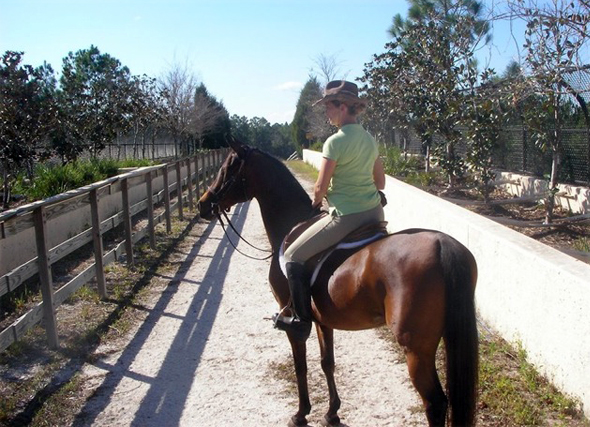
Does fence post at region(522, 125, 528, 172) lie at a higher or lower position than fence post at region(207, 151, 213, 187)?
higher

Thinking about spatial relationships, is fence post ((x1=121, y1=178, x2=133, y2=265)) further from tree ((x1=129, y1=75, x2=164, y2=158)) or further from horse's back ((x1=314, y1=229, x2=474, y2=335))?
tree ((x1=129, y1=75, x2=164, y2=158))

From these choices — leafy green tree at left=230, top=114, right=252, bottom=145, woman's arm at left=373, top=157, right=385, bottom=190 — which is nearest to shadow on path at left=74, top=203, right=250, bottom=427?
woman's arm at left=373, top=157, right=385, bottom=190

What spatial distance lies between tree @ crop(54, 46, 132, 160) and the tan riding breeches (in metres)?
11.1

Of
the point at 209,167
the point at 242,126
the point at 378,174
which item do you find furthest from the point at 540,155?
the point at 242,126

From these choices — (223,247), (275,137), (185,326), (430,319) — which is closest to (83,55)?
(275,137)

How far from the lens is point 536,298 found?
4.38 metres

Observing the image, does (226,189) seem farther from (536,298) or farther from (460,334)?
(536,298)

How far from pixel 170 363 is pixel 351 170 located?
2649 millimetres

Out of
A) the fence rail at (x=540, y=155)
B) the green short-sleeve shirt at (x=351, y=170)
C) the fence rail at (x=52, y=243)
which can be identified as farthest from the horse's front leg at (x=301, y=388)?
the fence rail at (x=540, y=155)

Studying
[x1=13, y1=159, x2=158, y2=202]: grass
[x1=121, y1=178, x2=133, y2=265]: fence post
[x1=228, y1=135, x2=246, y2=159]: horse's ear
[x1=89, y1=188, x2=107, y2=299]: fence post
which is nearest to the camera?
[x1=228, y1=135, x2=246, y2=159]: horse's ear

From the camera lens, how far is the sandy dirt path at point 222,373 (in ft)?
13.4

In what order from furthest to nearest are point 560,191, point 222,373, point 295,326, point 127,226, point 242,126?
point 242,126, point 560,191, point 127,226, point 222,373, point 295,326

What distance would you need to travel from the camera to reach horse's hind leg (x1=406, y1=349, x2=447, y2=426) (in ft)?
9.65

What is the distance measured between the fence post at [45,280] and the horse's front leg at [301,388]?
104 inches
